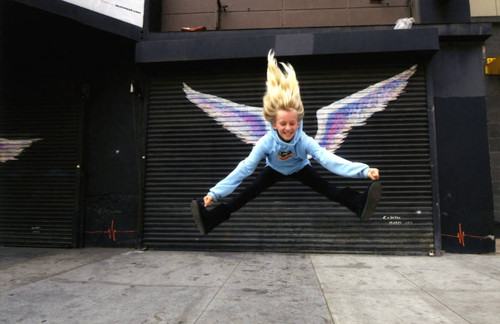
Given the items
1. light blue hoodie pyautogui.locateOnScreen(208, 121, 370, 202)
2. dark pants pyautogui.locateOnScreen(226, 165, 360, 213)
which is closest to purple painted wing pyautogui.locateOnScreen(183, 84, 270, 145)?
dark pants pyautogui.locateOnScreen(226, 165, 360, 213)

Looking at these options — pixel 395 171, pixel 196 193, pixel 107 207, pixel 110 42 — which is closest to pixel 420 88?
pixel 395 171

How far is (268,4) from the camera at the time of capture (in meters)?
7.64

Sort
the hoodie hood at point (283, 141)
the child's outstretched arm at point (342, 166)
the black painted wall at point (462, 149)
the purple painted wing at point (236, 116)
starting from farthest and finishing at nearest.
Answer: the purple painted wing at point (236, 116) → the black painted wall at point (462, 149) → the hoodie hood at point (283, 141) → the child's outstretched arm at point (342, 166)

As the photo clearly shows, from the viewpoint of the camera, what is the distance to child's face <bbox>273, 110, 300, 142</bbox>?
9.52ft

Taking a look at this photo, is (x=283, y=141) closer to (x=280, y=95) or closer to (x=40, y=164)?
(x=280, y=95)

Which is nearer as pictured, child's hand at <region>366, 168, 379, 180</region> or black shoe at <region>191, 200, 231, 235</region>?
child's hand at <region>366, 168, 379, 180</region>

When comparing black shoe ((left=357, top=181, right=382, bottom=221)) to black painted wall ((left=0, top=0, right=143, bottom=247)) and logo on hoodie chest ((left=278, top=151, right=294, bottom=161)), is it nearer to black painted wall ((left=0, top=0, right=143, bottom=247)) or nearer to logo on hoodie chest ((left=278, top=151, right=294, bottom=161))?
logo on hoodie chest ((left=278, top=151, right=294, bottom=161))

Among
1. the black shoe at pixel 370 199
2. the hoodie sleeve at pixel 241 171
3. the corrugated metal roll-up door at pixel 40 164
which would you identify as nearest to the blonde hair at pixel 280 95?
the hoodie sleeve at pixel 241 171

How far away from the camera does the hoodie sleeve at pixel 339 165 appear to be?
2.82 metres

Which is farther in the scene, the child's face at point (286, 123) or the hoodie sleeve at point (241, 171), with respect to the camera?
the hoodie sleeve at point (241, 171)

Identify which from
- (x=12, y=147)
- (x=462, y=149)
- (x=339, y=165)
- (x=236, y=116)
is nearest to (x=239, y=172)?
(x=339, y=165)

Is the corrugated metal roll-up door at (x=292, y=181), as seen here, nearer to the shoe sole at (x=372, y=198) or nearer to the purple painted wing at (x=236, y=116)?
the purple painted wing at (x=236, y=116)

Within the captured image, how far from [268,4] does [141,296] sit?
7.15m

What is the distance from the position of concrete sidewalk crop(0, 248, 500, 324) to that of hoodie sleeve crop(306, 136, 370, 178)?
142cm
